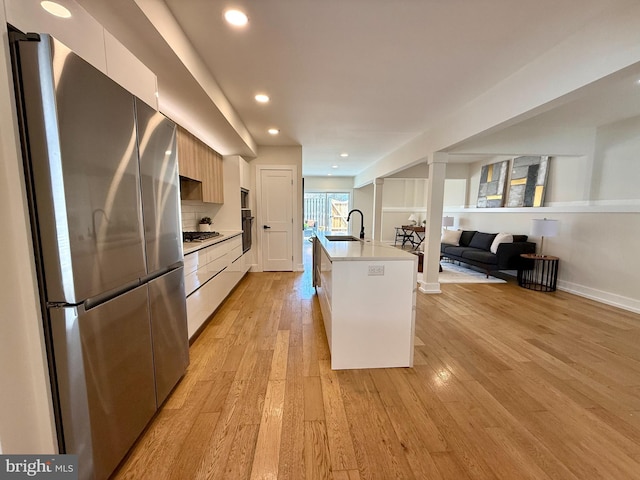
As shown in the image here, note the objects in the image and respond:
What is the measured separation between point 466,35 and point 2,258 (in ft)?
9.17

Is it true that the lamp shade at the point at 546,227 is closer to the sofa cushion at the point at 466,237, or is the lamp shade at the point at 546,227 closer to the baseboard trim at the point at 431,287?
the baseboard trim at the point at 431,287

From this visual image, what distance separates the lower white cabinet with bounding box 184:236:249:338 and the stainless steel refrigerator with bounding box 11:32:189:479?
82cm

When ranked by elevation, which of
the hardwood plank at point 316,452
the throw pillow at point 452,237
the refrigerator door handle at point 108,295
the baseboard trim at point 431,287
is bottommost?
the hardwood plank at point 316,452

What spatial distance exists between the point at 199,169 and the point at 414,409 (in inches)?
132

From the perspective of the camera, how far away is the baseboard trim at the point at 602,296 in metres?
3.35

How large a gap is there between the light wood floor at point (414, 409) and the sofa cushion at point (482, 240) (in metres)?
2.73

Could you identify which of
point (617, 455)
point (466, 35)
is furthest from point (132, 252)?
point (617, 455)

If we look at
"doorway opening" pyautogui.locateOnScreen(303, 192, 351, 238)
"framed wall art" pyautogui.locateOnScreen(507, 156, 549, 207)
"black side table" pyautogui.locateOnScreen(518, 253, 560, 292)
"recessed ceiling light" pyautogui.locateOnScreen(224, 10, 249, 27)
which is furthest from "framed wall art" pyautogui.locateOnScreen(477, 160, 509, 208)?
"recessed ceiling light" pyautogui.locateOnScreen(224, 10, 249, 27)

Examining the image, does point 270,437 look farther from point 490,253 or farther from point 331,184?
point 331,184

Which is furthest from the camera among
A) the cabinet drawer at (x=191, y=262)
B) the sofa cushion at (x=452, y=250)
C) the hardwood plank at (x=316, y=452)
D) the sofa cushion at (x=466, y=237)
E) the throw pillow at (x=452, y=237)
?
the throw pillow at (x=452, y=237)

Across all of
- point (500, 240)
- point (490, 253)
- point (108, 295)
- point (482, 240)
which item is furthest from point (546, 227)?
point (108, 295)

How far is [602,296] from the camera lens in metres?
3.70

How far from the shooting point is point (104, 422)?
44.3 inches

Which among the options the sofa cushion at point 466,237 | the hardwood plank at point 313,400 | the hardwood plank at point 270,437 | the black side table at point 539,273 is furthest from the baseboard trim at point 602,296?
the hardwood plank at point 270,437
